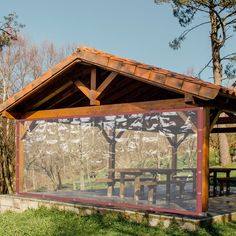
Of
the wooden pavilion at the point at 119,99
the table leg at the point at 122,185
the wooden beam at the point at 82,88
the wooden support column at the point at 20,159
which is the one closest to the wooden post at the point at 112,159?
the wooden pavilion at the point at 119,99

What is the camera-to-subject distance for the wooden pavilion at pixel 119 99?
8.12 m

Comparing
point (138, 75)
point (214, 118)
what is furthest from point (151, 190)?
point (138, 75)

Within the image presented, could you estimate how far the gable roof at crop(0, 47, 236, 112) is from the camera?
766cm

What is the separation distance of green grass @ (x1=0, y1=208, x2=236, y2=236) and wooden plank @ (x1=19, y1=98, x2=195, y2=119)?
2309mm

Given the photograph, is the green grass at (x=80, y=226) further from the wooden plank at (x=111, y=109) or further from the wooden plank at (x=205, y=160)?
the wooden plank at (x=111, y=109)

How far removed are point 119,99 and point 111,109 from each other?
1120 millimetres

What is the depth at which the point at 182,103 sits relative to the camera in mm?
8641

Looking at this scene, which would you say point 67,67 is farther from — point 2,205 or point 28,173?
point 2,205

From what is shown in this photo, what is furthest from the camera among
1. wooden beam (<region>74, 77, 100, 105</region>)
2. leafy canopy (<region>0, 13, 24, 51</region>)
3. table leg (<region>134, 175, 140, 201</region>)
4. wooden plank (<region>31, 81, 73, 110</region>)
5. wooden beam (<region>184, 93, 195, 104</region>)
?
leafy canopy (<region>0, 13, 24, 51</region>)

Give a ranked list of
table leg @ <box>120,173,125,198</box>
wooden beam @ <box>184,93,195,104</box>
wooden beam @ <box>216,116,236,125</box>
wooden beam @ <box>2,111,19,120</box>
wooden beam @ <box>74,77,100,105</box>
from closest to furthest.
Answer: wooden beam @ <box>184,93,195,104</box>
table leg @ <box>120,173,125,198</box>
wooden beam @ <box>74,77,100,105</box>
wooden beam @ <box>216,116,236,125</box>
wooden beam @ <box>2,111,19,120</box>

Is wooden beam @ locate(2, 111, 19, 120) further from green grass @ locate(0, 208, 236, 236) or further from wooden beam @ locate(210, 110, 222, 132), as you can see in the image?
wooden beam @ locate(210, 110, 222, 132)

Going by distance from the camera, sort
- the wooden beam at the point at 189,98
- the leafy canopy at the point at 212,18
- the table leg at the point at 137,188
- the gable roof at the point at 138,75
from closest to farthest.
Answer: the gable roof at the point at 138,75
the wooden beam at the point at 189,98
the table leg at the point at 137,188
the leafy canopy at the point at 212,18

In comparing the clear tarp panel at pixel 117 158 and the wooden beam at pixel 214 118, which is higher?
the wooden beam at pixel 214 118

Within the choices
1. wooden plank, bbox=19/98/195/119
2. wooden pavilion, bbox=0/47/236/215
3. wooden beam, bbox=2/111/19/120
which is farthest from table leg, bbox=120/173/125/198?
wooden beam, bbox=2/111/19/120
